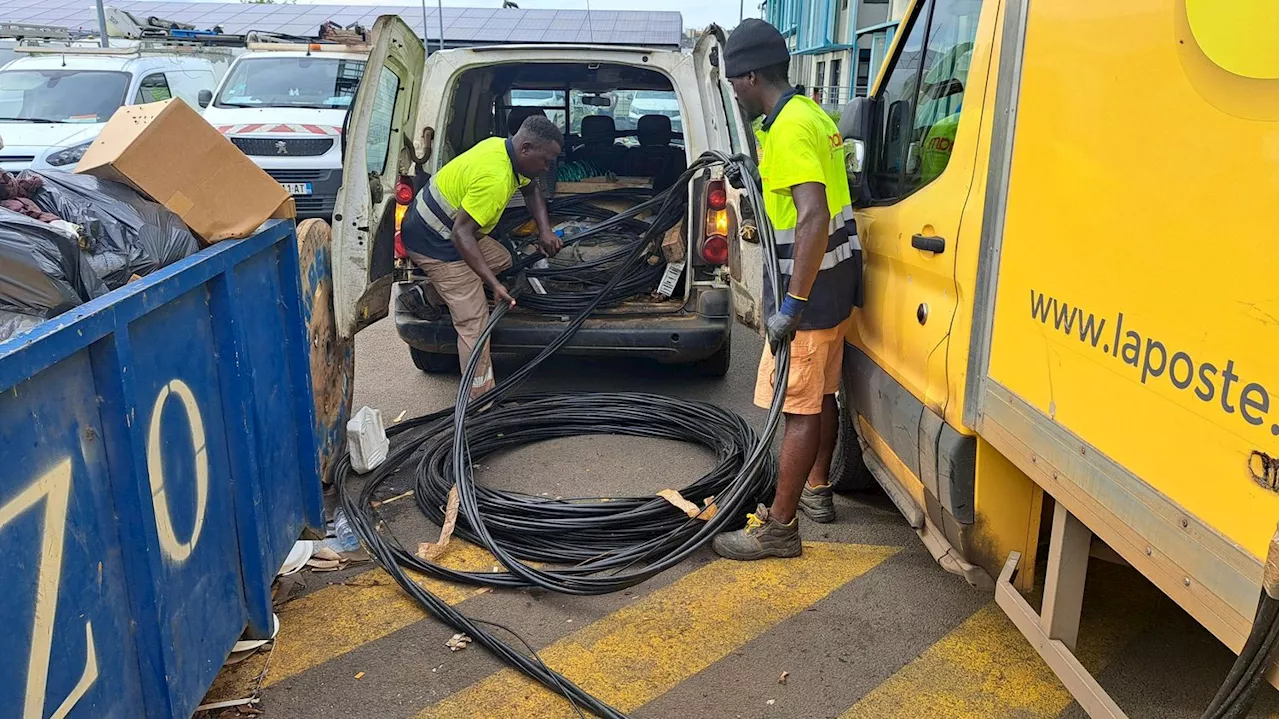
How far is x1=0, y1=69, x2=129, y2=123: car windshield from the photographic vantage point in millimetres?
10523

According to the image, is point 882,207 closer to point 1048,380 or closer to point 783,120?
point 783,120

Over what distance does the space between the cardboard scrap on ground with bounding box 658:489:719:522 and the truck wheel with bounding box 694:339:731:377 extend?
75.6 inches

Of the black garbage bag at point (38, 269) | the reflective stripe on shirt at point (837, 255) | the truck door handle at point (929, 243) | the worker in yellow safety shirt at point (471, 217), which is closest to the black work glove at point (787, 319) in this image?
the reflective stripe on shirt at point (837, 255)

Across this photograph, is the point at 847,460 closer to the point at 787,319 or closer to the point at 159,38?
the point at 787,319

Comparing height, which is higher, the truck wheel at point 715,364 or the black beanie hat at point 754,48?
the black beanie hat at point 754,48

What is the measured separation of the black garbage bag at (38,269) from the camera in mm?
2096

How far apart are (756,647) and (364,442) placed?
2.20 m

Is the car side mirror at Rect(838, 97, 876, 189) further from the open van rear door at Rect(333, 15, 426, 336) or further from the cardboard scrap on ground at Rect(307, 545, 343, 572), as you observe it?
the cardboard scrap on ground at Rect(307, 545, 343, 572)

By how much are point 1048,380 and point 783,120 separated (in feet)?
4.56

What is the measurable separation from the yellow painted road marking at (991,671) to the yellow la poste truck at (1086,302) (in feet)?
1.15

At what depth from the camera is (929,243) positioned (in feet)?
9.00

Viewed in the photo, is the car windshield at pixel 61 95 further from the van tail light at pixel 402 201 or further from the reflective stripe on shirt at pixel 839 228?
the reflective stripe on shirt at pixel 839 228

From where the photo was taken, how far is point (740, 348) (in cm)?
677

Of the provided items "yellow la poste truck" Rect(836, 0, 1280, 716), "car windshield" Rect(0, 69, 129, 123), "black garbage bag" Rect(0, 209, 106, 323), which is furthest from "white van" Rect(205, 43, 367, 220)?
"yellow la poste truck" Rect(836, 0, 1280, 716)
